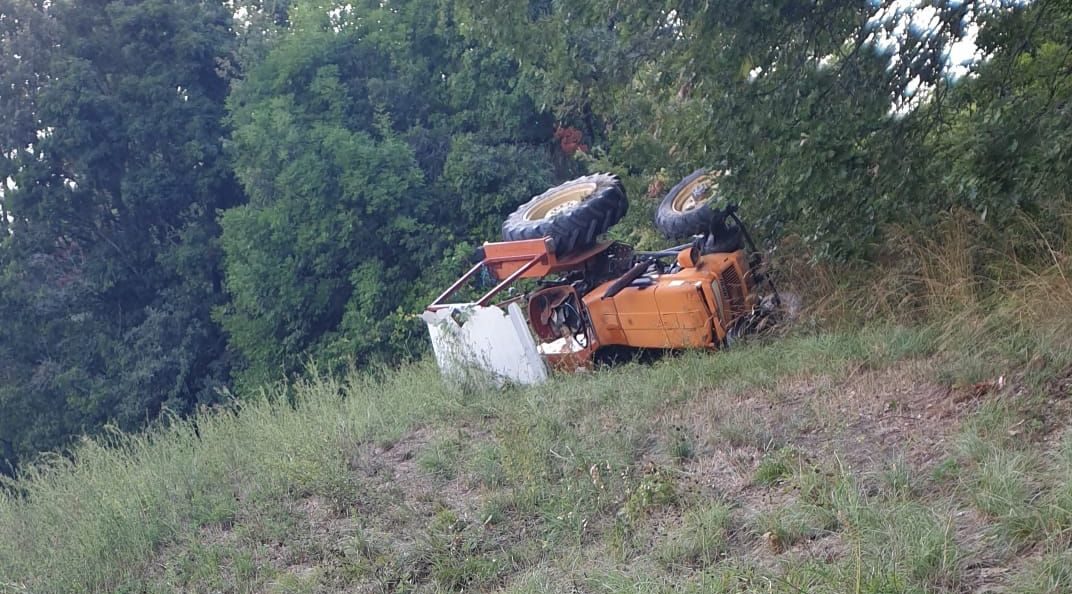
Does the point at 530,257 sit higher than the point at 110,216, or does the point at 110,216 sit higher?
the point at 110,216

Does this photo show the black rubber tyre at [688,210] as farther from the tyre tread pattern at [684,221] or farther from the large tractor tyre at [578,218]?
the large tractor tyre at [578,218]

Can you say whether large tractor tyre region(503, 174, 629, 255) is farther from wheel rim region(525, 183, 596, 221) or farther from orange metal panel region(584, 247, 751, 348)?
orange metal panel region(584, 247, 751, 348)

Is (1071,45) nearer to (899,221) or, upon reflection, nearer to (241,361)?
(899,221)

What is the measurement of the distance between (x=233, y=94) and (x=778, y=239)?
16971 millimetres

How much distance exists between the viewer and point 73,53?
23.2 meters

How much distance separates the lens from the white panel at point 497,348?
27.8ft

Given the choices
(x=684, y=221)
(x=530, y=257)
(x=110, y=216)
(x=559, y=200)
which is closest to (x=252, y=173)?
(x=110, y=216)

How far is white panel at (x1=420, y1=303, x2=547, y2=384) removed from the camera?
848 cm

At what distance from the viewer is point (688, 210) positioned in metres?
8.99

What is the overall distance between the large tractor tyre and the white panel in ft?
3.02

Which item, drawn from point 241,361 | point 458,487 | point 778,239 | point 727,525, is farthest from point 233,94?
point 727,525

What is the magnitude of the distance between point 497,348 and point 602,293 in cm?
98

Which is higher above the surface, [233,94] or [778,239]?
[233,94]

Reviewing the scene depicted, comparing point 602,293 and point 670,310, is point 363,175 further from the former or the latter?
point 670,310
